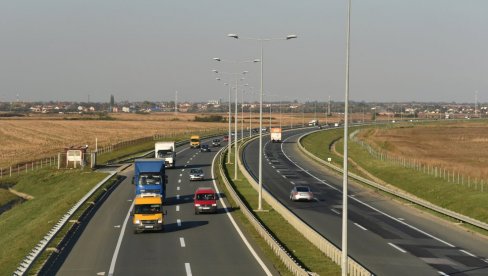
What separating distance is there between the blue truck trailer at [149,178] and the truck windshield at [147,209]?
10665 millimetres

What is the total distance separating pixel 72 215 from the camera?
153 ft

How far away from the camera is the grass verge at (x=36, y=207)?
39366 mm

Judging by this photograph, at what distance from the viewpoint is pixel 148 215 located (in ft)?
138

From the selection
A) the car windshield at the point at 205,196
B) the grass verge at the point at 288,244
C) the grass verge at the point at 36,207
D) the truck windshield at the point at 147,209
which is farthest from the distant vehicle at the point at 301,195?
the truck windshield at the point at 147,209

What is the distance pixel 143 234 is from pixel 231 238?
5400 mm

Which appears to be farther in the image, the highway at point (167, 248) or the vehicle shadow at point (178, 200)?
the vehicle shadow at point (178, 200)

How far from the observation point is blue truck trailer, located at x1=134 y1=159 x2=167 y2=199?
53.4m

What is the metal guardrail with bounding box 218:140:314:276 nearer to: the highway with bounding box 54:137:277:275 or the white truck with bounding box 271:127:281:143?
the highway with bounding box 54:137:277:275

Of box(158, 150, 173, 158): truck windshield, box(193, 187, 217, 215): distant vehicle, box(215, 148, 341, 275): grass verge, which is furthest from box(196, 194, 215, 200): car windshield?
box(158, 150, 173, 158): truck windshield

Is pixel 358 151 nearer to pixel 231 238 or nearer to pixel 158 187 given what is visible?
pixel 158 187

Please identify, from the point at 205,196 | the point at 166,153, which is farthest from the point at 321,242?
the point at 166,153

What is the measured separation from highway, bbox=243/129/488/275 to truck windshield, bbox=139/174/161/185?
32.7 feet

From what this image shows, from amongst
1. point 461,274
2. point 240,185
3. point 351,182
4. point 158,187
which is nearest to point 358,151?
point 351,182

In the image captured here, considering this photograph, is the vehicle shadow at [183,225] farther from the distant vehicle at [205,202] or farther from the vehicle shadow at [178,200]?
the vehicle shadow at [178,200]
